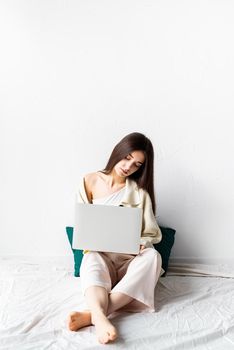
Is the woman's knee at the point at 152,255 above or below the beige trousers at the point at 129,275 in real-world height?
above

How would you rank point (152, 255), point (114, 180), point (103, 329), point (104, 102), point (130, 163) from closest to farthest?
point (103, 329)
point (152, 255)
point (130, 163)
point (114, 180)
point (104, 102)

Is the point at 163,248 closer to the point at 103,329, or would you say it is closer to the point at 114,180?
the point at 114,180

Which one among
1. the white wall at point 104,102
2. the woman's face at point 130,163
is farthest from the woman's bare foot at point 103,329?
the white wall at point 104,102

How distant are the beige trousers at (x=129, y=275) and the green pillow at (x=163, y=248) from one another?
15 centimetres

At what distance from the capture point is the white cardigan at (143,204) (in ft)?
5.40

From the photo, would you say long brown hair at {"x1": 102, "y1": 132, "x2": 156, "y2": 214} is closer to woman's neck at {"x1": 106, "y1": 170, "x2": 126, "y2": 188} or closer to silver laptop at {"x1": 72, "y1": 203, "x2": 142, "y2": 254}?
woman's neck at {"x1": 106, "y1": 170, "x2": 126, "y2": 188}

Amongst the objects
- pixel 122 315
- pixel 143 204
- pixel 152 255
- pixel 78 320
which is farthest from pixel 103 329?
pixel 143 204

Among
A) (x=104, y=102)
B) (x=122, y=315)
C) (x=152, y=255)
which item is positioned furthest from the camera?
(x=104, y=102)

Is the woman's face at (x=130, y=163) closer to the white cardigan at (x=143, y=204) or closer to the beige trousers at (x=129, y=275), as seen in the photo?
the white cardigan at (x=143, y=204)

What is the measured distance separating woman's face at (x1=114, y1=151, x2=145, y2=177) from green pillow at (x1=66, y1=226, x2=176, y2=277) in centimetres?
34

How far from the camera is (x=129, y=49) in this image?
1825 millimetres

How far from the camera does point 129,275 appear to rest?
1444 millimetres

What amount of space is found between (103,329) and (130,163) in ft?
2.04

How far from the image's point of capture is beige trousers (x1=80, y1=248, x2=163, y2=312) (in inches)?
55.5
